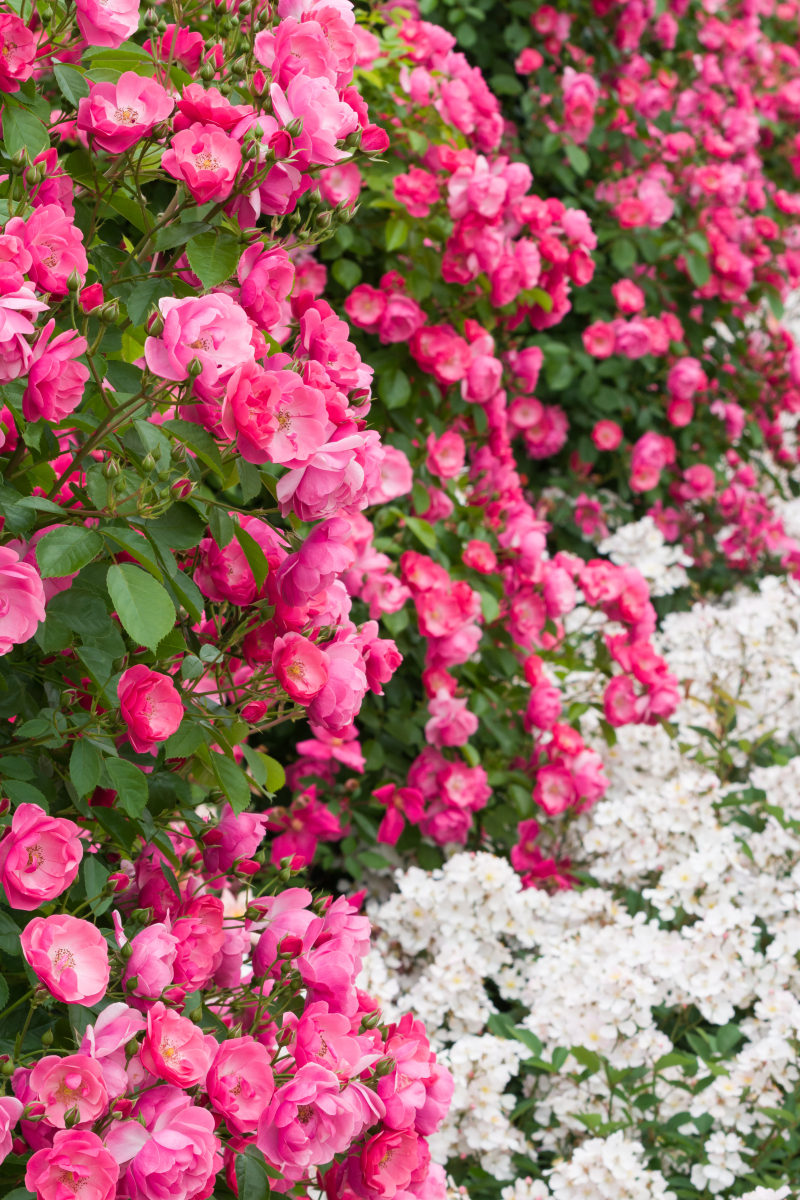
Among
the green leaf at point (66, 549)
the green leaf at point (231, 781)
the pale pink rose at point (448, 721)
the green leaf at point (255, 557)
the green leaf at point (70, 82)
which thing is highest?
the green leaf at point (70, 82)

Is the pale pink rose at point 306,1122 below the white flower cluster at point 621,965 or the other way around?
the other way around

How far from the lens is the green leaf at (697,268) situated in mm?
3805

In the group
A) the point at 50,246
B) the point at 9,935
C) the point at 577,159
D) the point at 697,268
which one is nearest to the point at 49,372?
the point at 50,246

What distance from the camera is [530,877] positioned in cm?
270

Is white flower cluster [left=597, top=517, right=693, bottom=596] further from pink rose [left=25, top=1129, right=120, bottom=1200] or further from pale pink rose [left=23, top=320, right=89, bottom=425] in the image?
pink rose [left=25, top=1129, right=120, bottom=1200]

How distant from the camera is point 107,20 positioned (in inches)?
45.9

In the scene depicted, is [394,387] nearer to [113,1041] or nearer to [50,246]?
[50,246]

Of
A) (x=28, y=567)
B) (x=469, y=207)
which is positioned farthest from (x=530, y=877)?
(x=28, y=567)

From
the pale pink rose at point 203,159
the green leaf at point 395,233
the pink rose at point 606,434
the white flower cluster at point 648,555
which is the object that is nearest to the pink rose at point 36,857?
the pale pink rose at point 203,159

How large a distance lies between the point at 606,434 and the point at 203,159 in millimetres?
2887

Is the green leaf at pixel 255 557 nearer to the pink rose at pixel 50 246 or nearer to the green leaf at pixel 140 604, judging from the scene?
the green leaf at pixel 140 604

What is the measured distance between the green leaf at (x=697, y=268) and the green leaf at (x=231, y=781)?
A: 304 cm

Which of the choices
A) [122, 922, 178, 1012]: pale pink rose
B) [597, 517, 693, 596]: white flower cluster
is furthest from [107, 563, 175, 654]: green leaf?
[597, 517, 693, 596]: white flower cluster

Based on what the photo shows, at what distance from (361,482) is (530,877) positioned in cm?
175
